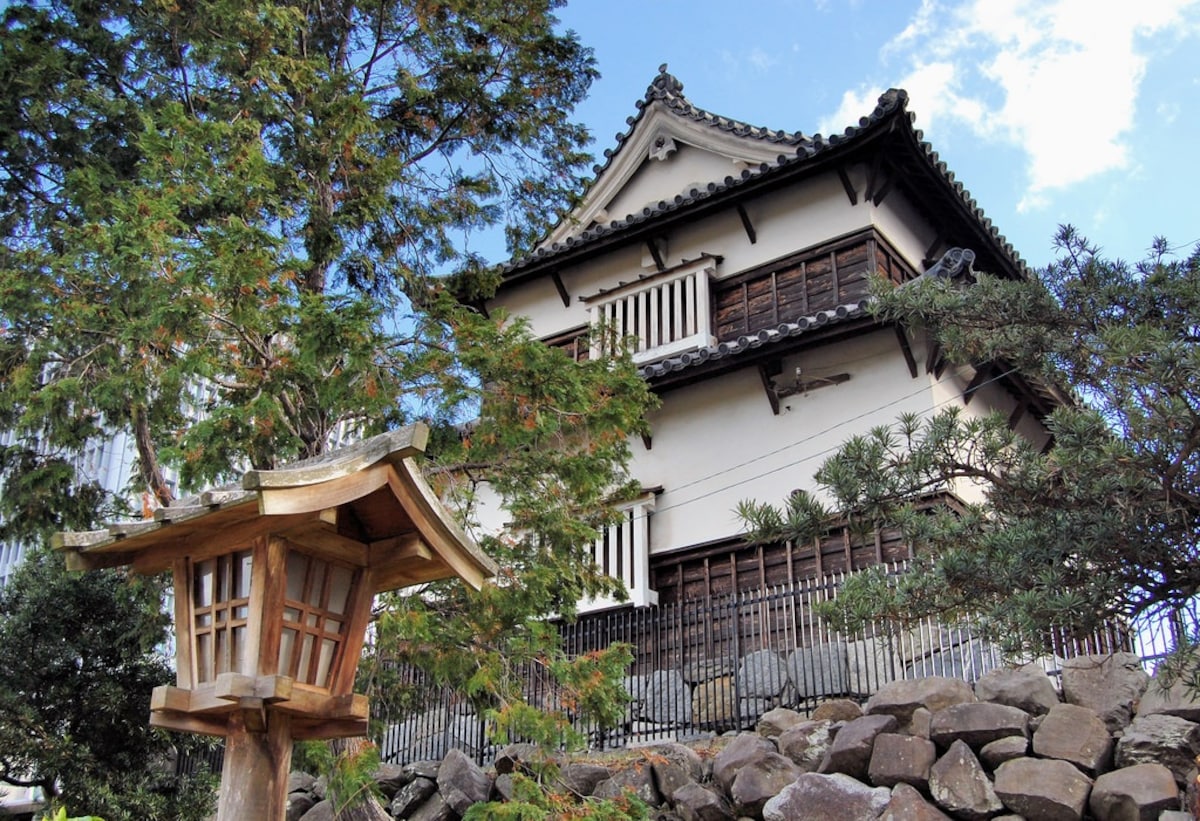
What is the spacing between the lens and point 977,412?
47.6ft

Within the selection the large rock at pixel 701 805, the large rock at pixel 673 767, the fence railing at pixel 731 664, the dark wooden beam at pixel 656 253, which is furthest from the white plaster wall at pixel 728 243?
the large rock at pixel 701 805

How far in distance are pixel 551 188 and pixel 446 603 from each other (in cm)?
519

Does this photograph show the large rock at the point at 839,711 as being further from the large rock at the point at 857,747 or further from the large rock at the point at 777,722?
the large rock at the point at 857,747

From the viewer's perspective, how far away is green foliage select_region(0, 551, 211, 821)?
35.7ft

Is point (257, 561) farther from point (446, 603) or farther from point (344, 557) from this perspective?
point (446, 603)

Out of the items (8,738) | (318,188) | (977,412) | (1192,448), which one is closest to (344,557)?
(1192,448)

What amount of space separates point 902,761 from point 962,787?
0.50 meters

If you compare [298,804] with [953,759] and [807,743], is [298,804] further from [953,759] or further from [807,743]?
[953,759]

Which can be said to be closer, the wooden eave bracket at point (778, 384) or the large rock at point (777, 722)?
the large rock at point (777, 722)

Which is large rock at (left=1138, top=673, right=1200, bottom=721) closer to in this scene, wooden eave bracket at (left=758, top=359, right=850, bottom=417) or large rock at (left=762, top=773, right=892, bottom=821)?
large rock at (left=762, top=773, right=892, bottom=821)

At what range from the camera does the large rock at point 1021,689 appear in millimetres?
8859

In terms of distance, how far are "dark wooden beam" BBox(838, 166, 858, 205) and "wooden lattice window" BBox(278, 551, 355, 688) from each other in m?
10.3

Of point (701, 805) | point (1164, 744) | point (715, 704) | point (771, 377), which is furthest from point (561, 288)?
point (1164, 744)

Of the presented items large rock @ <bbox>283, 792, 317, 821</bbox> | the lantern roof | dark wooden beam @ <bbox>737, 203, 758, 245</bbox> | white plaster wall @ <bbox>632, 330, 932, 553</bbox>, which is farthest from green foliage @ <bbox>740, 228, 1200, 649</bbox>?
dark wooden beam @ <bbox>737, 203, 758, 245</bbox>
